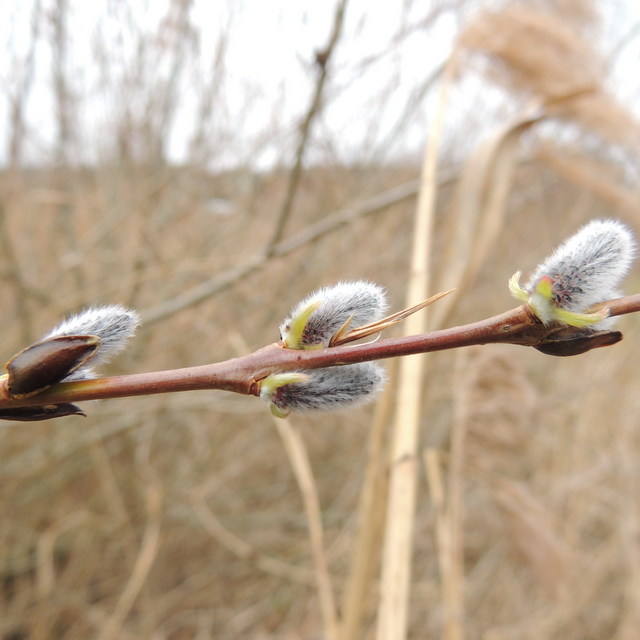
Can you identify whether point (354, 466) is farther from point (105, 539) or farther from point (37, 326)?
point (37, 326)

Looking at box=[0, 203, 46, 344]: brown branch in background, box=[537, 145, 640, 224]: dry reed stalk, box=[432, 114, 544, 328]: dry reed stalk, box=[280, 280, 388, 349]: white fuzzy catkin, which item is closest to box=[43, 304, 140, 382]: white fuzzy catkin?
box=[280, 280, 388, 349]: white fuzzy catkin

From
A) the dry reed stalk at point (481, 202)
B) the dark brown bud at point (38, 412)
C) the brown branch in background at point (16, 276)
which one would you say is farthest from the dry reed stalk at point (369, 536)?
the brown branch in background at point (16, 276)

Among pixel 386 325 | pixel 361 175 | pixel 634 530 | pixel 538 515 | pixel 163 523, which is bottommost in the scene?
pixel 634 530

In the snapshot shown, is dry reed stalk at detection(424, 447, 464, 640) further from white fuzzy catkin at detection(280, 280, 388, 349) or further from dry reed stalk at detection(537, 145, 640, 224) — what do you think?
dry reed stalk at detection(537, 145, 640, 224)

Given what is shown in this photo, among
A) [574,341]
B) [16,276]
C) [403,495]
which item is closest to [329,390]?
[574,341]

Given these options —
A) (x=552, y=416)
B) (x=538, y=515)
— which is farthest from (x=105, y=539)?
(x=552, y=416)

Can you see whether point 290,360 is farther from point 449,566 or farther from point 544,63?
point 544,63
